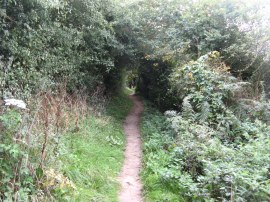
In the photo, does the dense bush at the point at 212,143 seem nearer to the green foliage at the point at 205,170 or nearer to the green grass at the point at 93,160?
the green foliage at the point at 205,170

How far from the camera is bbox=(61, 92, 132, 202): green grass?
5366 mm

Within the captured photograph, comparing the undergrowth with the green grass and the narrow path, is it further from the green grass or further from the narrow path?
the narrow path

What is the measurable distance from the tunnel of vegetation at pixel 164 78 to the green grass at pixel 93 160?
0.70 m

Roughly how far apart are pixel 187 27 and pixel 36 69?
22.2 ft

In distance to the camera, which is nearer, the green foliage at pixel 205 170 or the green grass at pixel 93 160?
the green foliage at pixel 205 170

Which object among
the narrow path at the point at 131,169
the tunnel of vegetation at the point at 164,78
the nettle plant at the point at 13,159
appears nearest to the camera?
the nettle plant at the point at 13,159

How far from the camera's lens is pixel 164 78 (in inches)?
619

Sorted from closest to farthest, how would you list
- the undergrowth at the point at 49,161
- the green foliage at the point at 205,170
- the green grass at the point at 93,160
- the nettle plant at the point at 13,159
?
the nettle plant at the point at 13,159
the undergrowth at the point at 49,161
the green foliage at the point at 205,170
the green grass at the point at 93,160

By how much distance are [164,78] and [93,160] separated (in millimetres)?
9739

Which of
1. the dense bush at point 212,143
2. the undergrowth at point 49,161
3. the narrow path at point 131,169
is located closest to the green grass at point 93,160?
the undergrowth at point 49,161

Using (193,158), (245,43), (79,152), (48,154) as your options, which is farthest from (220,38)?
(48,154)

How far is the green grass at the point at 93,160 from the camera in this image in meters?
5.37

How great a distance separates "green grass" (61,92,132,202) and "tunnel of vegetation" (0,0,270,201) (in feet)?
2.30

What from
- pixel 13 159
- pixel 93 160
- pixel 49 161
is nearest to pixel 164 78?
pixel 93 160
